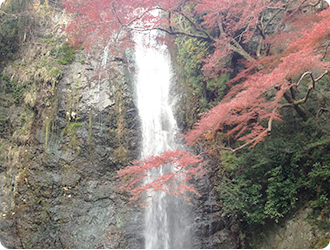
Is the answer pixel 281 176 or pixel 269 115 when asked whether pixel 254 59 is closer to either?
pixel 269 115

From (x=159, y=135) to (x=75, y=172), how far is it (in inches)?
143

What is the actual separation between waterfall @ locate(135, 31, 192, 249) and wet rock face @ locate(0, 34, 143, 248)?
1.64 feet

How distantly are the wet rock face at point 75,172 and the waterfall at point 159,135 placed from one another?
0.50 metres

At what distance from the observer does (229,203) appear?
736cm

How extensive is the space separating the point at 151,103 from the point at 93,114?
9.03 feet

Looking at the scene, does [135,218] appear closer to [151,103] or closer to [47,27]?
[151,103]

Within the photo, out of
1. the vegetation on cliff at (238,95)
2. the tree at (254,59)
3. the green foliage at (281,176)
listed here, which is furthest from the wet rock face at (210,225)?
the tree at (254,59)

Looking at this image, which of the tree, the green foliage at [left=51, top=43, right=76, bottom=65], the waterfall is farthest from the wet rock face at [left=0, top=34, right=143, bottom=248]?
the tree

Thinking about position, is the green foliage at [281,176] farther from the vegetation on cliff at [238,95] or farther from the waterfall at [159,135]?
the waterfall at [159,135]

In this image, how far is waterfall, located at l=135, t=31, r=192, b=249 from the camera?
7.90 m

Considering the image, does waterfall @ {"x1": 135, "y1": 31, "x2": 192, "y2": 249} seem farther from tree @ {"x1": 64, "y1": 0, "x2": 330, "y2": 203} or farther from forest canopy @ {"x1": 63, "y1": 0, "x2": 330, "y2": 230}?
forest canopy @ {"x1": 63, "y1": 0, "x2": 330, "y2": 230}

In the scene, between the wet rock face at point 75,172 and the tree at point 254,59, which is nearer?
the tree at point 254,59

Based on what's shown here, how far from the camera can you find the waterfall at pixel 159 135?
7.90 meters

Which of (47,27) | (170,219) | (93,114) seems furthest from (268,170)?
(47,27)
